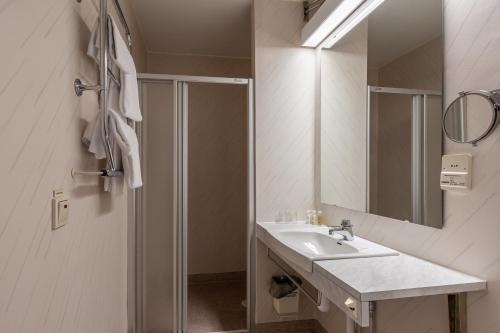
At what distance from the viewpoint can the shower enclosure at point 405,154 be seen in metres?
1.35

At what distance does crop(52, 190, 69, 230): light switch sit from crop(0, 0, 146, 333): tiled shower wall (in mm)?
24

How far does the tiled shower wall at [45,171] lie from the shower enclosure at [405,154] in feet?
4.71

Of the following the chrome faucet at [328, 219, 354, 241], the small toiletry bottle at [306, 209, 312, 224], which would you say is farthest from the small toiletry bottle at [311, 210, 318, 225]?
the chrome faucet at [328, 219, 354, 241]

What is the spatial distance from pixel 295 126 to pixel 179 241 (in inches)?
46.5

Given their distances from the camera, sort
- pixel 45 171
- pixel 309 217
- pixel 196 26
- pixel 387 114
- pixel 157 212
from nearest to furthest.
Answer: pixel 45 171 → pixel 387 114 → pixel 157 212 → pixel 309 217 → pixel 196 26

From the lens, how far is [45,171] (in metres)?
0.93

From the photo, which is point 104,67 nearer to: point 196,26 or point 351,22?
point 351,22

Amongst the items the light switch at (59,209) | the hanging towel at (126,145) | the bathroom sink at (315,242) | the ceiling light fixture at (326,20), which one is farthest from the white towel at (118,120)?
the ceiling light fixture at (326,20)

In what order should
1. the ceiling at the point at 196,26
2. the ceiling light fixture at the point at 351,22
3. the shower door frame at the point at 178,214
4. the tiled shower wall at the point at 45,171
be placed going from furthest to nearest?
the ceiling at the point at 196,26
the shower door frame at the point at 178,214
the ceiling light fixture at the point at 351,22
the tiled shower wall at the point at 45,171

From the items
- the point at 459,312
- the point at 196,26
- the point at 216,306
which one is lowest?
the point at 216,306

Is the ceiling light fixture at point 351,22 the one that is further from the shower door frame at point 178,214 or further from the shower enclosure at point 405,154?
the shower door frame at point 178,214

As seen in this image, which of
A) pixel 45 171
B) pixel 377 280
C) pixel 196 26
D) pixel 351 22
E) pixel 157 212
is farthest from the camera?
pixel 196 26

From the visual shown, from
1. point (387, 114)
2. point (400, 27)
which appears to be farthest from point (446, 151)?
point (400, 27)

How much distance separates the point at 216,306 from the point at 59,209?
7.09ft
